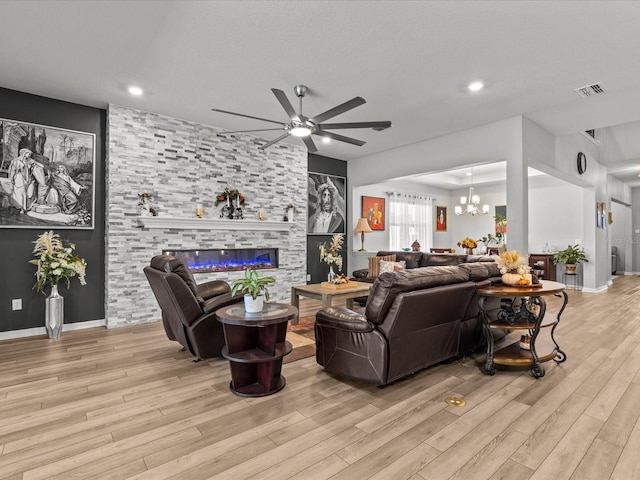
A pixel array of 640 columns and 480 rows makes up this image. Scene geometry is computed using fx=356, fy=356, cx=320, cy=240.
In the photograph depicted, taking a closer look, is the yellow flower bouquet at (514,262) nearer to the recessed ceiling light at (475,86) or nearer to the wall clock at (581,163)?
the recessed ceiling light at (475,86)

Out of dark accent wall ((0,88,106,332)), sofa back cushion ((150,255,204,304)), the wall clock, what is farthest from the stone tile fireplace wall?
the wall clock

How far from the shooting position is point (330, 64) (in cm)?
365

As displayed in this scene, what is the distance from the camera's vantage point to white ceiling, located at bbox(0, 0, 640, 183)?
9.27 feet

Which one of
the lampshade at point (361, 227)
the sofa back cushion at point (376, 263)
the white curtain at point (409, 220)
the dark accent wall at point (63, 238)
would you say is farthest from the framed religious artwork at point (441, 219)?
the dark accent wall at point (63, 238)

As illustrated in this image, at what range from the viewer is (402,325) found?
8.87ft

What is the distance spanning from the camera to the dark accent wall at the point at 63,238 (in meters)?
4.32

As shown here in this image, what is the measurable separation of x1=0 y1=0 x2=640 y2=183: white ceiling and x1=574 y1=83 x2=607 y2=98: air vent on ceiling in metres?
0.09

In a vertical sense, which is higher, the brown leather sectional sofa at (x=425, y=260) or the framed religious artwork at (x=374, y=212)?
the framed religious artwork at (x=374, y=212)

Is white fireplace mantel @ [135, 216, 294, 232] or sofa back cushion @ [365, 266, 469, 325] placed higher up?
white fireplace mantel @ [135, 216, 294, 232]

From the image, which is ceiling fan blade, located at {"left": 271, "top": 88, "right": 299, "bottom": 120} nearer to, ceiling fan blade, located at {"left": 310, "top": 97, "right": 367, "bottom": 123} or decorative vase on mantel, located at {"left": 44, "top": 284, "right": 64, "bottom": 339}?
ceiling fan blade, located at {"left": 310, "top": 97, "right": 367, "bottom": 123}

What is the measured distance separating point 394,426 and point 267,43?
10.9ft

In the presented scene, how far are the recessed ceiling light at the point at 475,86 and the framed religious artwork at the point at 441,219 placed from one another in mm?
7000

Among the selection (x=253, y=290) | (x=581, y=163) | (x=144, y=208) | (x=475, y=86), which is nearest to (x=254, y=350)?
(x=253, y=290)

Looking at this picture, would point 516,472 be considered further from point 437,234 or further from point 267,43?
point 437,234
